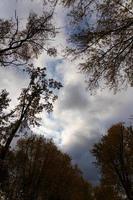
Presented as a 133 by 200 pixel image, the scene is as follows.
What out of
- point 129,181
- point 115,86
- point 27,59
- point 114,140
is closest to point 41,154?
point 114,140

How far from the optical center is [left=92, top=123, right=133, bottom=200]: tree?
97.2 ft

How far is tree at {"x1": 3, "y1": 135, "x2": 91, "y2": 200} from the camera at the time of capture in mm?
43438

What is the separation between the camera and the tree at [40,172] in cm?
4344

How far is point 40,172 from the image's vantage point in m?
45.2

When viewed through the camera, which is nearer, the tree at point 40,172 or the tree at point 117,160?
the tree at point 117,160

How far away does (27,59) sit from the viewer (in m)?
20.6

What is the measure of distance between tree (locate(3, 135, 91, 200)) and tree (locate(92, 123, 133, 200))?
483 inches

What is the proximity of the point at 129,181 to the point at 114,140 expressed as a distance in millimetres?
4429

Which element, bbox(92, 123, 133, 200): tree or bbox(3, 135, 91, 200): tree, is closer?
bbox(92, 123, 133, 200): tree

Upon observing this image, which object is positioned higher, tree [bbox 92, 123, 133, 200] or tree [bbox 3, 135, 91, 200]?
tree [bbox 3, 135, 91, 200]

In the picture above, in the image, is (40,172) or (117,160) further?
(40,172)

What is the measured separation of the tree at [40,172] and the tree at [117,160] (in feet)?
40.3

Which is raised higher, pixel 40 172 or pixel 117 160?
pixel 40 172

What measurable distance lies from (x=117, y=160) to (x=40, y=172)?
16479 mm
